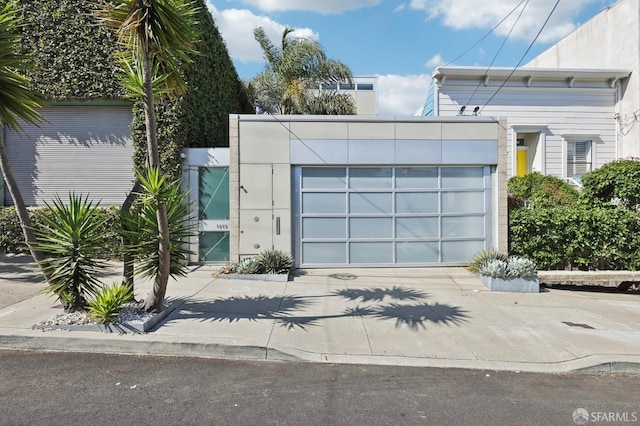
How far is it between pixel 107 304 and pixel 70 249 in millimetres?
907

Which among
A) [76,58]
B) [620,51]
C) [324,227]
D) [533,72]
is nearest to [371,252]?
[324,227]

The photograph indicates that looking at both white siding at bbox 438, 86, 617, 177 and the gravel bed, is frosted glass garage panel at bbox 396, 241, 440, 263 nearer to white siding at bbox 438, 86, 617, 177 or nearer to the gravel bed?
white siding at bbox 438, 86, 617, 177

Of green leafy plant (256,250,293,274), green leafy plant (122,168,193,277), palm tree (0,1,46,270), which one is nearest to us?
palm tree (0,1,46,270)

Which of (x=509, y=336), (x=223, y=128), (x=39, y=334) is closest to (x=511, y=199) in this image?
(x=509, y=336)

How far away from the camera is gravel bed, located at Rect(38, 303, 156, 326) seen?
537cm

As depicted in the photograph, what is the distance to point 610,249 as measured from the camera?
9820 mm

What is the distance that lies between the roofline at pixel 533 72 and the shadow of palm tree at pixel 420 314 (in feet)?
33.0

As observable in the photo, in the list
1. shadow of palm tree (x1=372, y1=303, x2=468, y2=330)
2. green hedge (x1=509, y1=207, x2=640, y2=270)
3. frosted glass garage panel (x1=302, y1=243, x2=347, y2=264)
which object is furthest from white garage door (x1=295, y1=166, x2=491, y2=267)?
shadow of palm tree (x1=372, y1=303, x2=468, y2=330)

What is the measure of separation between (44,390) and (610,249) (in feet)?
38.1

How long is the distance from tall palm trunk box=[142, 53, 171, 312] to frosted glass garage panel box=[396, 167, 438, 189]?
257 inches

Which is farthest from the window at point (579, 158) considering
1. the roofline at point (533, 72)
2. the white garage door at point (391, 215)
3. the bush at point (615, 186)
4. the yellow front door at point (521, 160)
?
the white garage door at point (391, 215)

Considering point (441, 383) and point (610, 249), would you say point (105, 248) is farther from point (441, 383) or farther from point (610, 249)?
point (610, 249)

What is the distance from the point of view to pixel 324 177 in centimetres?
1041

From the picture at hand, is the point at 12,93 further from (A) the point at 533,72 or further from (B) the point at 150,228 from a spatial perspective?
(A) the point at 533,72
